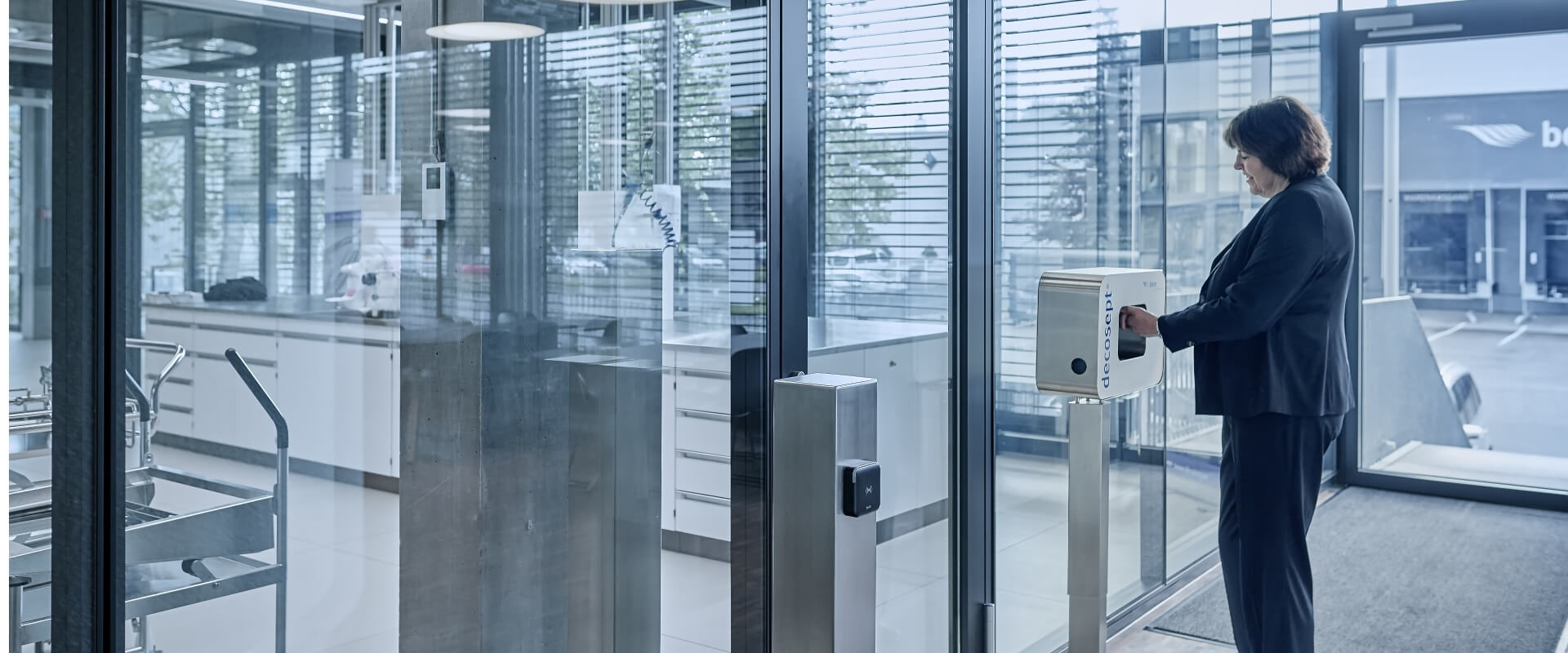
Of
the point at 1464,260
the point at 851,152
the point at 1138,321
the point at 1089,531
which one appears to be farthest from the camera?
the point at 1464,260

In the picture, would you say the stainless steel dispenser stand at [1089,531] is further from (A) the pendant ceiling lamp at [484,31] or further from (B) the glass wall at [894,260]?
(A) the pendant ceiling lamp at [484,31]

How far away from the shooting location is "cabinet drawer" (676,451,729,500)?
205cm

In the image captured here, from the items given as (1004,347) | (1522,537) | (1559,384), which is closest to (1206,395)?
(1004,347)

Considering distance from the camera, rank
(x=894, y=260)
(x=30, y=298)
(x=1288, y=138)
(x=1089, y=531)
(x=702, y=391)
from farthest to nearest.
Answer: (x=1288, y=138)
(x=894, y=260)
(x=1089, y=531)
(x=702, y=391)
(x=30, y=298)

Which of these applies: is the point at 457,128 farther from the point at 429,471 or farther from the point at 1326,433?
the point at 1326,433

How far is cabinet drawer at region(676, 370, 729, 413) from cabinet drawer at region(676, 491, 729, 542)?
144 millimetres

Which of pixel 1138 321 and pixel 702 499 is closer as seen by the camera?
pixel 702 499

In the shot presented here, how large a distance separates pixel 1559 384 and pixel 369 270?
18.6ft

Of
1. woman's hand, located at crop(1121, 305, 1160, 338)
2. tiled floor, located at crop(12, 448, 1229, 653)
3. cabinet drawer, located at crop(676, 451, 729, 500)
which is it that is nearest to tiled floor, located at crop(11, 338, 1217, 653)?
tiled floor, located at crop(12, 448, 1229, 653)

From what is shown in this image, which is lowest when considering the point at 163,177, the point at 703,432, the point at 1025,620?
the point at 1025,620

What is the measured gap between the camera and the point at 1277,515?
2.96 meters

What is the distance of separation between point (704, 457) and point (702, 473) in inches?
1.1

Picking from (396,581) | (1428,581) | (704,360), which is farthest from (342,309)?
(1428,581)

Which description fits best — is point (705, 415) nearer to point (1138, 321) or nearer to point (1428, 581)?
point (1138, 321)
